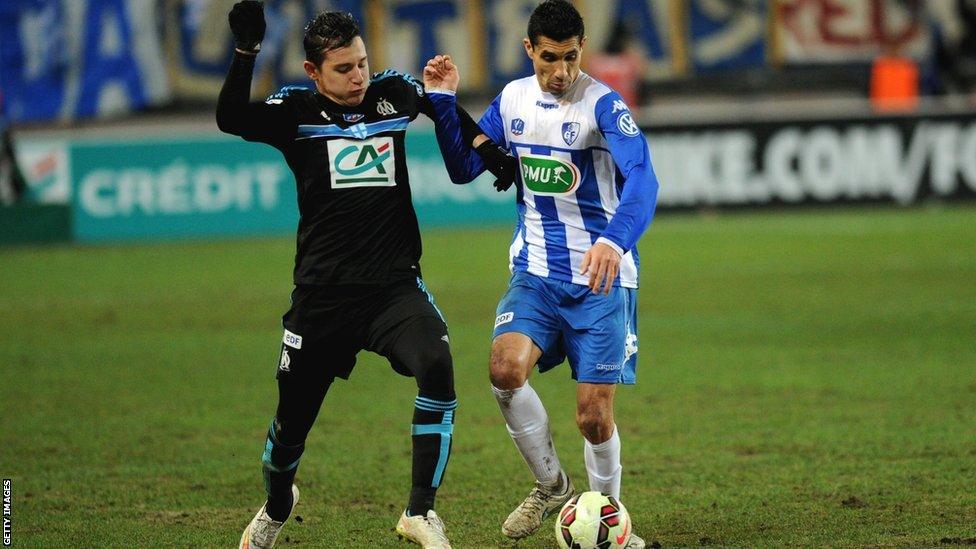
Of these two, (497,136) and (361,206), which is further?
(497,136)

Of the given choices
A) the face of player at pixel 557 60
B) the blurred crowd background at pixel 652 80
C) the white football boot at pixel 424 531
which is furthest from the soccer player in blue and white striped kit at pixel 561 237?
the blurred crowd background at pixel 652 80

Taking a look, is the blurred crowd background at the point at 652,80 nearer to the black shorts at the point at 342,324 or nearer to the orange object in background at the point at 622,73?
the orange object in background at the point at 622,73

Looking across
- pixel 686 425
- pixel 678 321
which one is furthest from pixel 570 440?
pixel 678 321

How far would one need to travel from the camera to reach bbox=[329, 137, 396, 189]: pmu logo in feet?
18.1

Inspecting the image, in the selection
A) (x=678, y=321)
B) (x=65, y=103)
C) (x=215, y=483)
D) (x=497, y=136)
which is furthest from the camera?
(x=65, y=103)

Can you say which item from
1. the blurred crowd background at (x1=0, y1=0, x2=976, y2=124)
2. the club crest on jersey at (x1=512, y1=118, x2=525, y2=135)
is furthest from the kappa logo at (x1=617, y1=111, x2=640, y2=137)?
the blurred crowd background at (x1=0, y1=0, x2=976, y2=124)

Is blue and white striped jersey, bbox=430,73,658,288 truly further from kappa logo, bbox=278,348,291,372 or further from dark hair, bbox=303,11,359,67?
kappa logo, bbox=278,348,291,372

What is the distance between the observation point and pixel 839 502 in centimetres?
614

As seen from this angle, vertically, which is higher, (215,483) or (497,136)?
(497,136)

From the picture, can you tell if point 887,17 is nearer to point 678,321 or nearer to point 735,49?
point 735,49

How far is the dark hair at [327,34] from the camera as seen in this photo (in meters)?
5.46

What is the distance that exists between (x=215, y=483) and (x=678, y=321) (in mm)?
6051

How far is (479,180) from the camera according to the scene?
19875 millimetres

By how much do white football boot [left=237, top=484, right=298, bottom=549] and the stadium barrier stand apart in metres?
13.6
